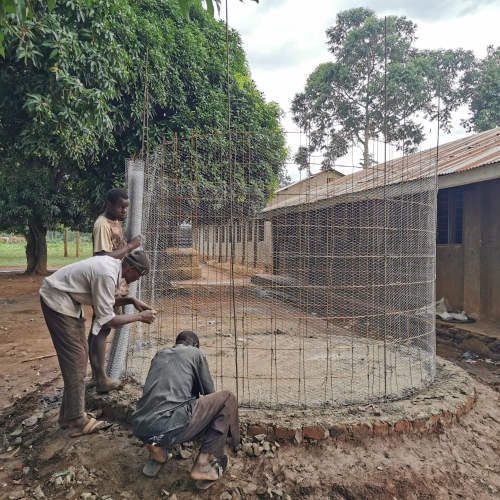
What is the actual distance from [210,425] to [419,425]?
1684 mm

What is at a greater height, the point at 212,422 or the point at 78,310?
the point at 78,310

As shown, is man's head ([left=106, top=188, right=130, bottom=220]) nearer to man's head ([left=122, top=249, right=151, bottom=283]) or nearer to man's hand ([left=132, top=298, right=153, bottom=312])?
man's head ([left=122, top=249, right=151, bottom=283])

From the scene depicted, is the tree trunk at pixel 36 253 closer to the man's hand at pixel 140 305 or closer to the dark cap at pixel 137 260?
the man's hand at pixel 140 305

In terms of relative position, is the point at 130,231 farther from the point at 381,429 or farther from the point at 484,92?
the point at 484,92

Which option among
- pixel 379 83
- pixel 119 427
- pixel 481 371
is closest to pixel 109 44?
pixel 119 427

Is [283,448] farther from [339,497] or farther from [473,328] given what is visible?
[473,328]

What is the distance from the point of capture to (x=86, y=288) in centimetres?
297

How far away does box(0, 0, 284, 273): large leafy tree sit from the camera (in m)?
5.43

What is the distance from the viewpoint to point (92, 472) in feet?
9.24

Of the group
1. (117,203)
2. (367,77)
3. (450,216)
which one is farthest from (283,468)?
(367,77)

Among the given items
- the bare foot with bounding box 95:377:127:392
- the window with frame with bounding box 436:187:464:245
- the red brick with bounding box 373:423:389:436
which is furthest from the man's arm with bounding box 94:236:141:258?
the window with frame with bounding box 436:187:464:245

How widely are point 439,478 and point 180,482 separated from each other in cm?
175

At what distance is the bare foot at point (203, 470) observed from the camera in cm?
257

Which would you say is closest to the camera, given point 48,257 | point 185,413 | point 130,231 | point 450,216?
point 185,413
